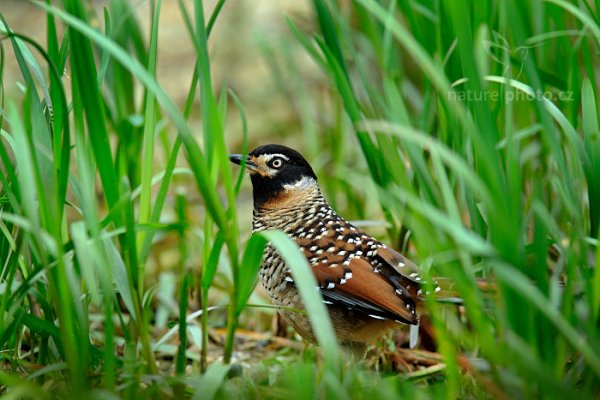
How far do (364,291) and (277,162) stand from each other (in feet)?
2.64

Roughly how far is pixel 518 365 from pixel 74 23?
54.9 inches

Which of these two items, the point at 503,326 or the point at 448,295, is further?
the point at 448,295

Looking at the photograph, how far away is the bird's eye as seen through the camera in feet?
12.2

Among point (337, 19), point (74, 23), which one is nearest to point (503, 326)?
point (74, 23)

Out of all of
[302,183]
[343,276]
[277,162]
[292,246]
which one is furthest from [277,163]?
[292,246]

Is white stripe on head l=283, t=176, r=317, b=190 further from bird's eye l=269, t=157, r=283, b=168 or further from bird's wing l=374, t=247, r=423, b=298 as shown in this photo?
bird's wing l=374, t=247, r=423, b=298

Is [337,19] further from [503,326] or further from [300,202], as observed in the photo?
[503,326]

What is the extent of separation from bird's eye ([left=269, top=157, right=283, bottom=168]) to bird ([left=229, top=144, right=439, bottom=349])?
16 centimetres

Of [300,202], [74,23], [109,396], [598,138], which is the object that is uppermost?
[74,23]

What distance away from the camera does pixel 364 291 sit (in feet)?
10.4

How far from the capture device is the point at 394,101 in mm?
2871

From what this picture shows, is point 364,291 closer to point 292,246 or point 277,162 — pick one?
point 277,162

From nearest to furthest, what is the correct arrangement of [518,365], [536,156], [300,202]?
[518,365] → [300,202] → [536,156]

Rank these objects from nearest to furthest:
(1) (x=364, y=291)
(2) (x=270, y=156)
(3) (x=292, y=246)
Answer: (3) (x=292, y=246)
(1) (x=364, y=291)
(2) (x=270, y=156)
